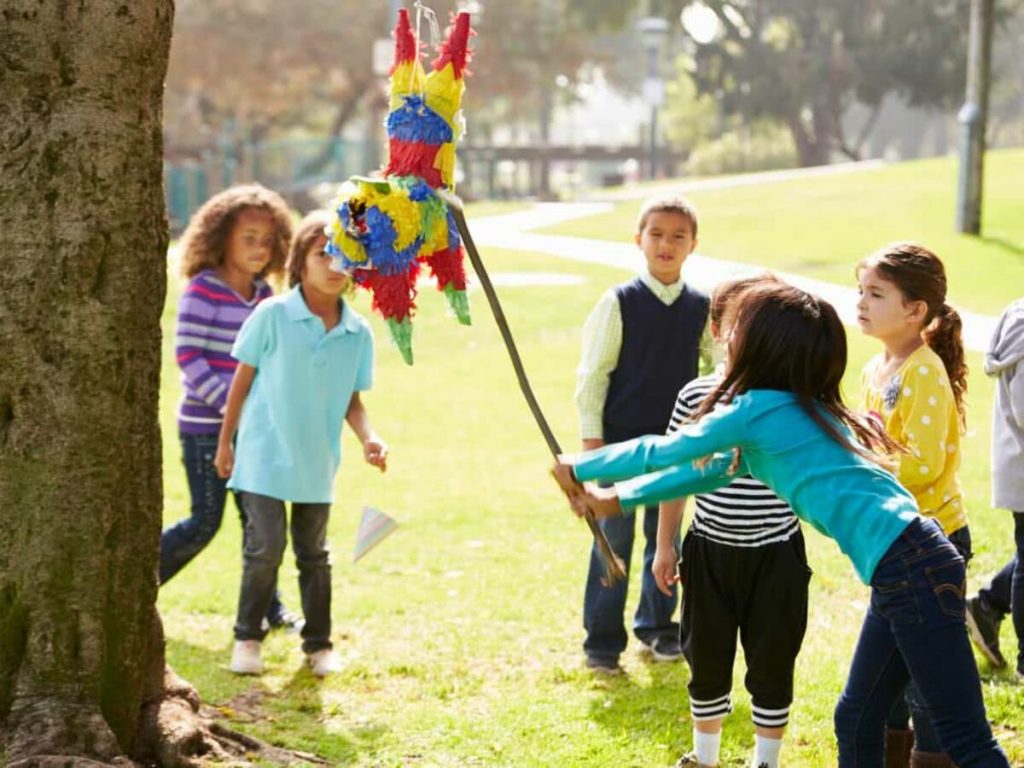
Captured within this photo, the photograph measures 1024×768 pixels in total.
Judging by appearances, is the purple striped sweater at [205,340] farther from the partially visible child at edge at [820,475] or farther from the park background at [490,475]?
the partially visible child at edge at [820,475]

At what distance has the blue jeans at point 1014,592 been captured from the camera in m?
4.84

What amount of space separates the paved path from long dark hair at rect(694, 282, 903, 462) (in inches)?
233

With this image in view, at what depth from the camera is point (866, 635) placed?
3594mm

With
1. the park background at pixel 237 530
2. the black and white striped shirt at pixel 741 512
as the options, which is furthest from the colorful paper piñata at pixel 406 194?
the black and white striped shirt at pixel 741 512

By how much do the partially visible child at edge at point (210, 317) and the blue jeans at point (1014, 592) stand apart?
8.50ft

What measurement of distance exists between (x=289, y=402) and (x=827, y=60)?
45.8 m

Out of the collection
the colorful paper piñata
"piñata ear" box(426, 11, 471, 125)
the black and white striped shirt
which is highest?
"piñata ear" box(426, 11, 471, 125)

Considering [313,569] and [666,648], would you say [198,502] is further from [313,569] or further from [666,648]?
[666,648]

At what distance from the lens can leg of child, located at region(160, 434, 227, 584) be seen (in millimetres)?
5816

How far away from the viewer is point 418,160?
3.90m

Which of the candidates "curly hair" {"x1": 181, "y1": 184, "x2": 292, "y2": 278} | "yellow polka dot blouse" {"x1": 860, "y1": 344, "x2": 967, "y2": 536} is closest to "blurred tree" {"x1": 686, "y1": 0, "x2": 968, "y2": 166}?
"curly hair" {"x1": 181, "y1": 184, "x2": 292, "y2": 278}

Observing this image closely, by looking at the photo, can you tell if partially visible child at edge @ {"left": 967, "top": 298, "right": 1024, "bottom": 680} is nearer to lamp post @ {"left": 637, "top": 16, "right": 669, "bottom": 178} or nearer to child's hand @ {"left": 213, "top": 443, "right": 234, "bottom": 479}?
child's hand @ {"left": 213, "top": 443, "right": 234, "bottom": 479}

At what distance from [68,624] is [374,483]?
5.20 metres

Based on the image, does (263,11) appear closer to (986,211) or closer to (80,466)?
(986,211)
